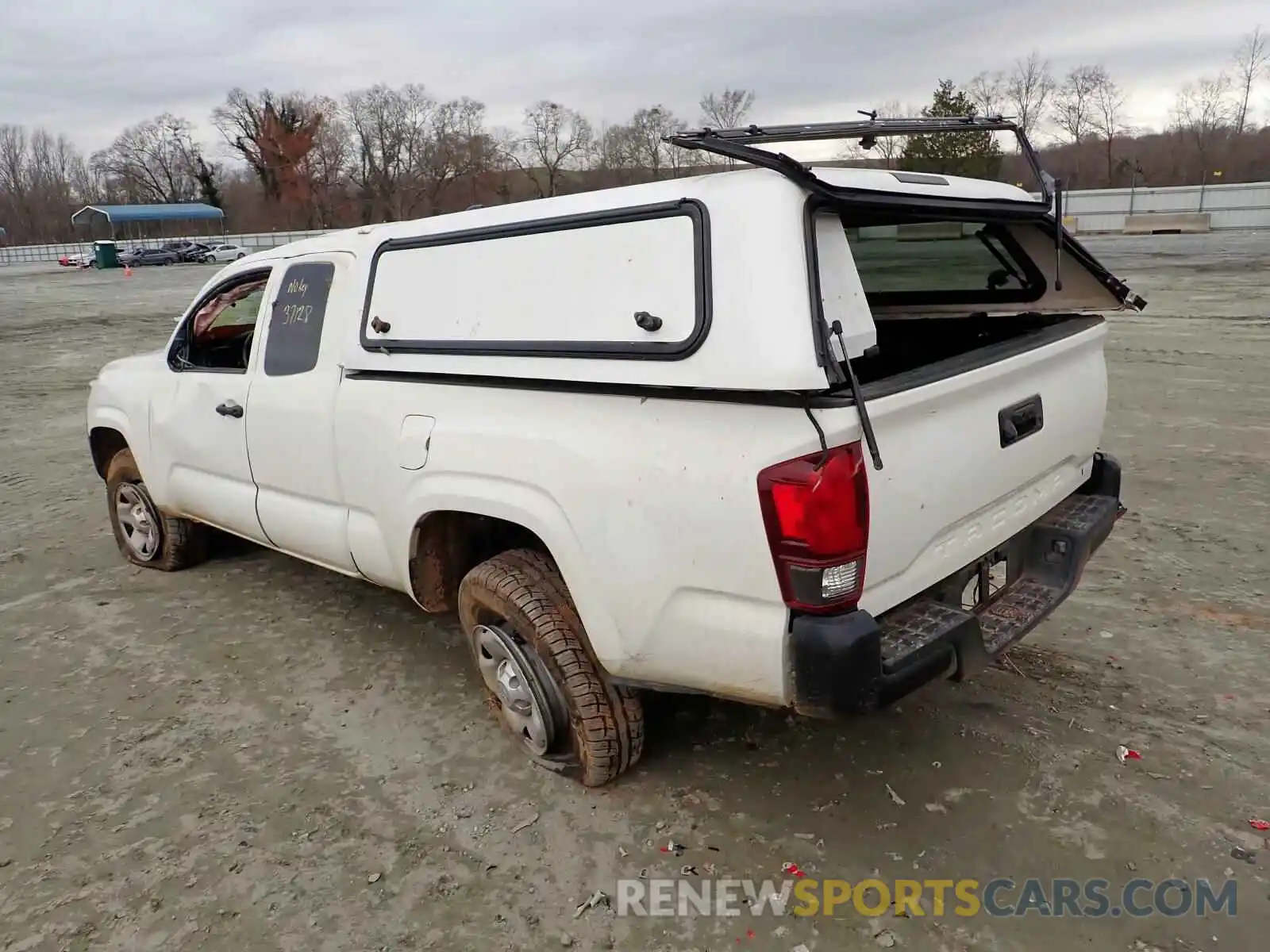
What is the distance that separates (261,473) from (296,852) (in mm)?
1861

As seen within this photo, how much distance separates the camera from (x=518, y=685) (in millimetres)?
3248

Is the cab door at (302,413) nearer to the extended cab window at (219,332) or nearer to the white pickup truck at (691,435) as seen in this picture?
the white pickup truck at (691,435)

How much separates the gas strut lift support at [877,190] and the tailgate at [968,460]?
6.8 inches

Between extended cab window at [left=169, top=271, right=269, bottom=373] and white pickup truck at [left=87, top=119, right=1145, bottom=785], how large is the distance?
1.50 feet

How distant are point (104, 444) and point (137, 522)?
1.81ft

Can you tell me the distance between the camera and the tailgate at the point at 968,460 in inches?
97.6

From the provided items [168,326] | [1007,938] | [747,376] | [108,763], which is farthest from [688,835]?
[168,326]

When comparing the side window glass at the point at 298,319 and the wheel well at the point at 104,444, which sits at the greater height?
the side window glass at the point at 298,319

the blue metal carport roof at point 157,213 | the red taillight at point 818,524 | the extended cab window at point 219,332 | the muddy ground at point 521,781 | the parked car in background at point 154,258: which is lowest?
the muddy ground at point 521,781

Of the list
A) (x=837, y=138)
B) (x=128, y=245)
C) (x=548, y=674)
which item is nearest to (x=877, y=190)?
(x=837, y=138)

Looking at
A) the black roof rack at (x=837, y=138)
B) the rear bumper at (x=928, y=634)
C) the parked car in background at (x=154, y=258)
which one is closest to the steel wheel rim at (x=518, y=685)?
the rear bumper at (x=928, y=634)

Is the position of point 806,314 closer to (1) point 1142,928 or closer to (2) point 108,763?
(1) point 1142,928

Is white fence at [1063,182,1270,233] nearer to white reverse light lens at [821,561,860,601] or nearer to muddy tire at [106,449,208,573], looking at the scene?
muddy tire at [106,449,208,573]

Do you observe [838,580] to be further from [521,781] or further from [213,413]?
[213,413]
